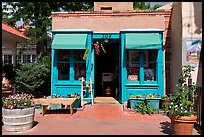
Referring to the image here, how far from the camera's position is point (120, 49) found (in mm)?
11656

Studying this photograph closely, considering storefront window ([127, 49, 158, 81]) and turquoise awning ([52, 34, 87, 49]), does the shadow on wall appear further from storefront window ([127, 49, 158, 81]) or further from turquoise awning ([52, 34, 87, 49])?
turquoise awning ([52, 34, 87, 49])

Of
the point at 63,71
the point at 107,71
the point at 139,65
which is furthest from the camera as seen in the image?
the point at 107,71

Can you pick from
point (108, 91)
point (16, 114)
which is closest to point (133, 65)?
point (108, 91)

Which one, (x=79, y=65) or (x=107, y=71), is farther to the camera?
A: (x=107, y=71)

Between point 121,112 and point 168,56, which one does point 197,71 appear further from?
point 121,112

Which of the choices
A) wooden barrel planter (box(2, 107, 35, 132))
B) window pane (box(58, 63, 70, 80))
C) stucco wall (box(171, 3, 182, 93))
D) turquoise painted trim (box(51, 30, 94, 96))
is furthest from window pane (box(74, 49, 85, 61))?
wooden barrel planter (box(2, 107, 35, 132))

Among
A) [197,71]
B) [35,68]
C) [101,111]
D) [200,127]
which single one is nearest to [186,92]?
[200,127]

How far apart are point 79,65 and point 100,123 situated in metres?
4.56

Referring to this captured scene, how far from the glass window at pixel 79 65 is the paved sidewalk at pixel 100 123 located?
87.0 inches

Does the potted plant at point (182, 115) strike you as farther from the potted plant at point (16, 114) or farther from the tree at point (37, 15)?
the tree at point (37, 15)

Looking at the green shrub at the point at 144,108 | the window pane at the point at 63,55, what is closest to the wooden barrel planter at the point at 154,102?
the green shrub at the point at 144,108

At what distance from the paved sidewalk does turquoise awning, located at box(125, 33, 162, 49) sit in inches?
108

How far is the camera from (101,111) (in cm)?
980

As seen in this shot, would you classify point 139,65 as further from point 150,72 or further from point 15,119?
point 15,119
